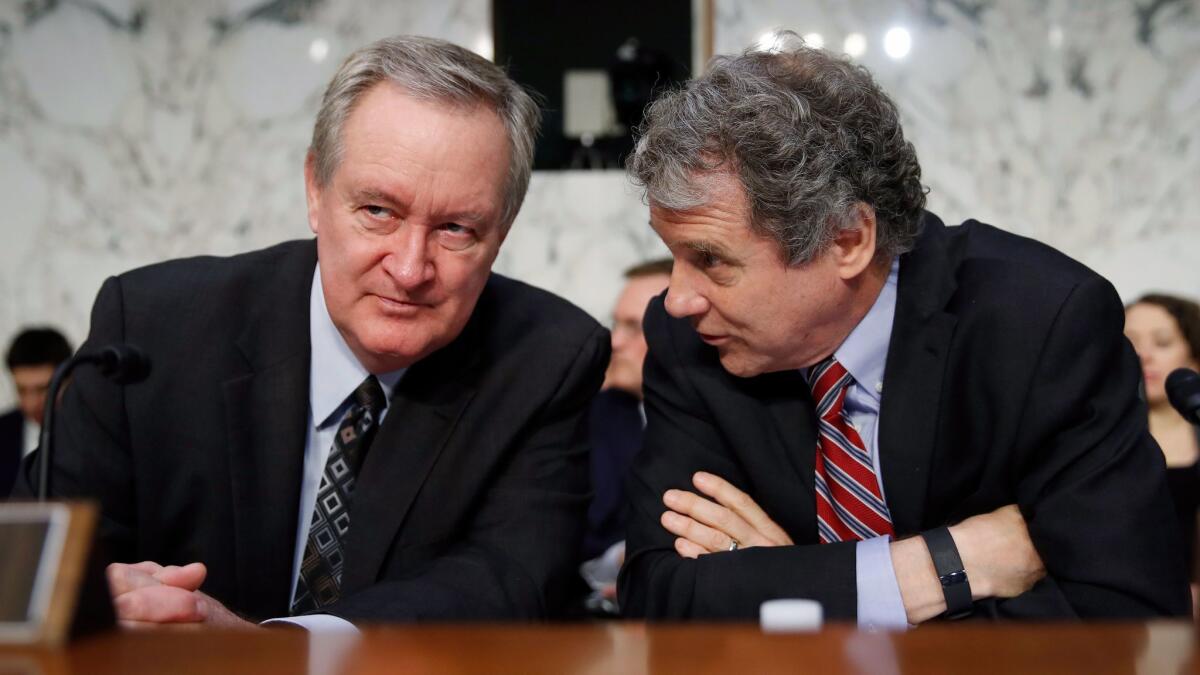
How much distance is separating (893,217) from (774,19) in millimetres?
3064

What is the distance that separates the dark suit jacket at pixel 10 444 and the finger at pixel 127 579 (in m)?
3.58

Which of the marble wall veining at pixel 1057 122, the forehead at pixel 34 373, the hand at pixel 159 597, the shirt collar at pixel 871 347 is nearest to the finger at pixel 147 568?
the hand at pixel 159 597

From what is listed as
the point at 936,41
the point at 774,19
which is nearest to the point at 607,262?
the point at 774,19

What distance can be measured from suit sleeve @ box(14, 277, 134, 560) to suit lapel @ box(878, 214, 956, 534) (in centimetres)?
129

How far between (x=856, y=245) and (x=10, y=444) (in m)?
4.13

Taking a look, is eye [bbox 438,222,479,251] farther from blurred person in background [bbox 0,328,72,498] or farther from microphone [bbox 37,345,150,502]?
blurred person in background [bbox 0,328,72,498]

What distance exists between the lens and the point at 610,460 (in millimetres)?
4527

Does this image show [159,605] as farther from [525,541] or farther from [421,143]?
[421,143]

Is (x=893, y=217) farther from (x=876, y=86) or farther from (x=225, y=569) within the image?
(x=225, y=569)

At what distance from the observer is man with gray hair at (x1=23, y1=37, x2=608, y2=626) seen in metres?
2.11

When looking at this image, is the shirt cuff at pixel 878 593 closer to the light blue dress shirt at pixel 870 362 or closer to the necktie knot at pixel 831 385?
the light blue dress shirt at pixel 870 362

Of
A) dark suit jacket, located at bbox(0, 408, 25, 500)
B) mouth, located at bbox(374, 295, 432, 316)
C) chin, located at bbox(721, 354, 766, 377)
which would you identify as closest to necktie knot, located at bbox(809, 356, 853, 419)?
chin, located at bbox(721, 354, 766, 377)

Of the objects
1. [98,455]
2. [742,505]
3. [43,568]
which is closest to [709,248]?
[742,505]

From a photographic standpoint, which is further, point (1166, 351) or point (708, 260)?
point (1166, 351)
